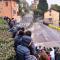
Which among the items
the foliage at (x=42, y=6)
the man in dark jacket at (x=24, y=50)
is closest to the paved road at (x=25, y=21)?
the foliage at (x=42, y=6)

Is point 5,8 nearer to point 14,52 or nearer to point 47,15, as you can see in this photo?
point 47,15

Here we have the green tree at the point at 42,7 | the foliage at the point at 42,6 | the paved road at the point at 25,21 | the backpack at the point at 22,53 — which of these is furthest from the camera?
the green tree at the point at 42,7

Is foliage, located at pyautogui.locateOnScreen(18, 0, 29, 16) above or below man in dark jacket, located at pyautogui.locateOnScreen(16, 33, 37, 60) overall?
below

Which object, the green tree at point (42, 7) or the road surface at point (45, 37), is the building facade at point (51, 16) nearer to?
the green tree at point (42, 7)

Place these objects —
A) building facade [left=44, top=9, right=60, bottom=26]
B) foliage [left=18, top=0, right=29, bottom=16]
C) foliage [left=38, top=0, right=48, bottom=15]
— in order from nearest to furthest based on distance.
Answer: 1. foliage [left=18, top=0, right=29, bottom=16]
2. foliage [left=38, top=0, right=48, bottom=15]
3. building facade [left=44, top=9, right=60, bottom=26]

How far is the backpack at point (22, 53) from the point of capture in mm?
7193

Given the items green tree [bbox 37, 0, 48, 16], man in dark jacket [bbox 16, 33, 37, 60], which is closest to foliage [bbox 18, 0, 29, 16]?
green tree [bbox 37, 0, 48, 16]

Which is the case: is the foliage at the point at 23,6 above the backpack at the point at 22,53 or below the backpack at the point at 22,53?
below

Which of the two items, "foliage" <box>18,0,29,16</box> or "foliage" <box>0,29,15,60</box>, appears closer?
"foliage" <box>0,29,15,60</box>

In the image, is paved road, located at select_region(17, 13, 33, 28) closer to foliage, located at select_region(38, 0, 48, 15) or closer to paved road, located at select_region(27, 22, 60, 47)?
paved road, located at select_region(27, 22, 60, 47)

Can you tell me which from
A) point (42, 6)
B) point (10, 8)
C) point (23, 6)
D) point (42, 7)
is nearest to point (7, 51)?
point (10, 8)

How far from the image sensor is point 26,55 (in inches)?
284

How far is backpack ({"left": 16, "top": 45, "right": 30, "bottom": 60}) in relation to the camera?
7.19 metres

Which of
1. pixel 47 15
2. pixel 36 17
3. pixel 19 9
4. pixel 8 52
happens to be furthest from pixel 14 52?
pixel 47 15
